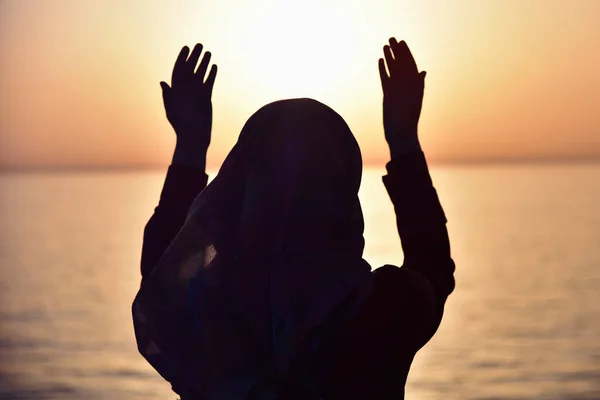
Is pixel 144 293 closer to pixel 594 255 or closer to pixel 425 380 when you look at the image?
pixel 425 380

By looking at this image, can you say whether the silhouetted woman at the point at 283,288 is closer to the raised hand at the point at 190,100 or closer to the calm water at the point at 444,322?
the raised hand at the point at 190,100

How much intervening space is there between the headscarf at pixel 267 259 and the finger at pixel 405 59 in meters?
0.35

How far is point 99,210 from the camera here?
126ft

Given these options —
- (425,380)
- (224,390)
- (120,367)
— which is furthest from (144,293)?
(120,367)

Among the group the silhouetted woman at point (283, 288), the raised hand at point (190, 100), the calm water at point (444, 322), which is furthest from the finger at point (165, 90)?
the calm water at point (444, 322)

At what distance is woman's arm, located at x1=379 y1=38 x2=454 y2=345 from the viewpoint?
164 cm

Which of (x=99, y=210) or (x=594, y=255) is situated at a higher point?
(x=99, y=210)

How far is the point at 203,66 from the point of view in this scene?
71.1 inches

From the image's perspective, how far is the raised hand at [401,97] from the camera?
5.84 feet

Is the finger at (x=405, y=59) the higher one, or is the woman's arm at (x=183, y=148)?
the finger at (x=405, y=59)

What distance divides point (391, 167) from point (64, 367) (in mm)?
6068

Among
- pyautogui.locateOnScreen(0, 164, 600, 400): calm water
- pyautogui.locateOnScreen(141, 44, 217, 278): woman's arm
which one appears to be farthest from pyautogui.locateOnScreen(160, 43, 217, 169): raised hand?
Answer: pyautogui.locateOnScreen(0, 164, 600, 400): calm water

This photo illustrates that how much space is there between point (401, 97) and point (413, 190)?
190 millimetres

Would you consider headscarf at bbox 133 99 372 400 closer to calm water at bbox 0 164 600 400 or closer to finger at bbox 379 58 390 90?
finger at bbox 379 58 390 90
